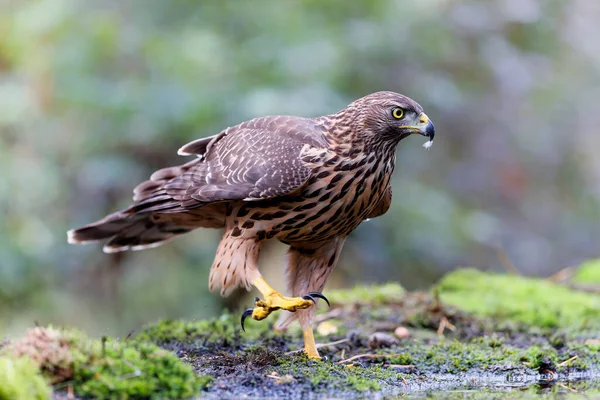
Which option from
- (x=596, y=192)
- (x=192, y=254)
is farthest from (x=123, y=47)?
(x=596, y=192)

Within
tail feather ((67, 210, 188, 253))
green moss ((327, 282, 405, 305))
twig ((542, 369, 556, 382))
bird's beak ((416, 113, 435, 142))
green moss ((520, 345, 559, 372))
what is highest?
bird's beak ((416, 113, 435, 142))

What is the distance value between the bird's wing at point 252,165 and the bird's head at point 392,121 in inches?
13.4

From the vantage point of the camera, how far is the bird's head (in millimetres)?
5289

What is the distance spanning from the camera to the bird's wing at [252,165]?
16.8 feet

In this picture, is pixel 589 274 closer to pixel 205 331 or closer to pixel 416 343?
pixel 416 343

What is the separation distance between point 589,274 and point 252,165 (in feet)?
16.8

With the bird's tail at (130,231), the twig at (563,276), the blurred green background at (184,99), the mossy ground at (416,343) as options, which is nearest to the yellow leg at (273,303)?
the mossy ground at (416,343)

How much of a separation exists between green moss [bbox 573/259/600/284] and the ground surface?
0.79 ft

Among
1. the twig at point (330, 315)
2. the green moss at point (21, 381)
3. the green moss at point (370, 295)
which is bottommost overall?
the green moss at point (21, 381)

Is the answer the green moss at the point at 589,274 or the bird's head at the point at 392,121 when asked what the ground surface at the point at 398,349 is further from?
the bird's head at the point at 392,121

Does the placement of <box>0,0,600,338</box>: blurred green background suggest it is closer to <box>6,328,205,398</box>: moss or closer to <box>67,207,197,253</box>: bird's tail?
<box>67,207,197,253</box>: bird's tail

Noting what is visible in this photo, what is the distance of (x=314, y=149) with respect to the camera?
5.26m

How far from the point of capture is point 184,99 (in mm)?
8438

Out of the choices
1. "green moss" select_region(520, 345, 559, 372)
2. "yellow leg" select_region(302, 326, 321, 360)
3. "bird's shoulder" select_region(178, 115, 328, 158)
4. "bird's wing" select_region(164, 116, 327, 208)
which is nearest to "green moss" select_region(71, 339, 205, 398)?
"yellow leg" select_region(302, 326, 321, 360)
